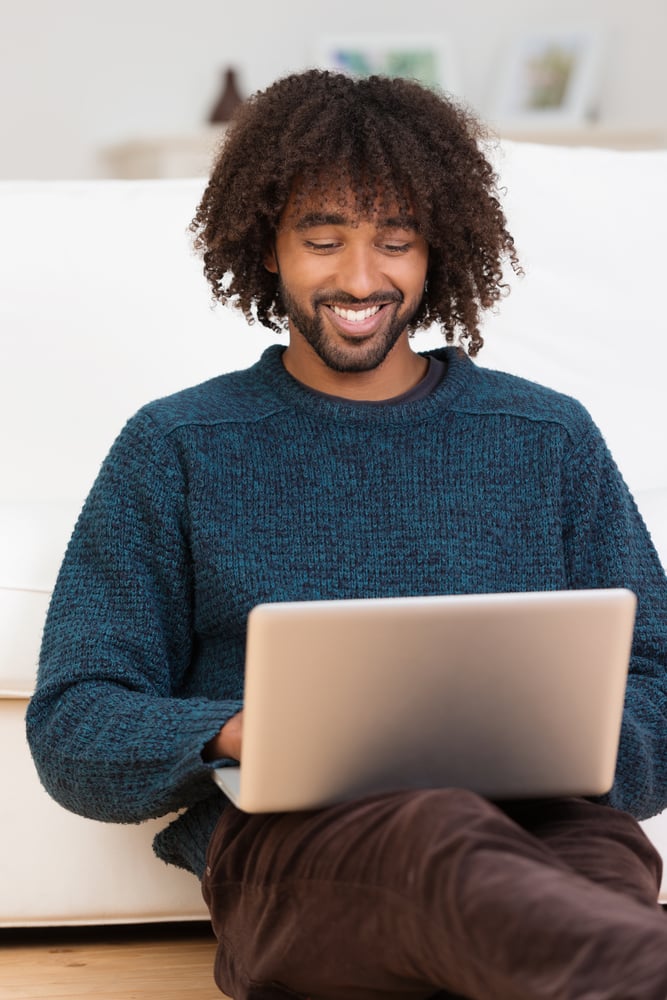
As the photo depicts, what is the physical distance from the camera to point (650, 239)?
219cm

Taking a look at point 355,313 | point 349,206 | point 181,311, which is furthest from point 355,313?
point 181,311

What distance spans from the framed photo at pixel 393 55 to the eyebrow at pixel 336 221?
10.7 ft

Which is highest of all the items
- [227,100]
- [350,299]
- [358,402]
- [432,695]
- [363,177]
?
[227,100]

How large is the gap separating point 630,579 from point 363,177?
1.53 feet

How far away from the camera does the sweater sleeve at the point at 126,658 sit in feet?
4.19

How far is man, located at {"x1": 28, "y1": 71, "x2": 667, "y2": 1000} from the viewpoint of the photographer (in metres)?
1.26

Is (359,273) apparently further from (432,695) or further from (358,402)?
(432,695)

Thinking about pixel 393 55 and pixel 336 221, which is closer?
pixel 336 221

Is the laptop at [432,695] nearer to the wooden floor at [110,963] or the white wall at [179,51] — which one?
the wooden floor at [110,963]

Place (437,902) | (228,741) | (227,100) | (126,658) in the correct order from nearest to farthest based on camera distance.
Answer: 1. (437,902)
2. (228,741)
3. (126,658)
4. (227,100)

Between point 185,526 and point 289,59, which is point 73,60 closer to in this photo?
point 289,59

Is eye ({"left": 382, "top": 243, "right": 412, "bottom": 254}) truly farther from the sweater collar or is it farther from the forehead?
the sweater collar

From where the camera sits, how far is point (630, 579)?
1457mm

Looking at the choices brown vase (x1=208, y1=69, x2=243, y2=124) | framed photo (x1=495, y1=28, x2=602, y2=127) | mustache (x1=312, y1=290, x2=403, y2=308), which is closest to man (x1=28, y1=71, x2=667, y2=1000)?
mustache (x1=312, y1=290, x2=403, y2=308)
